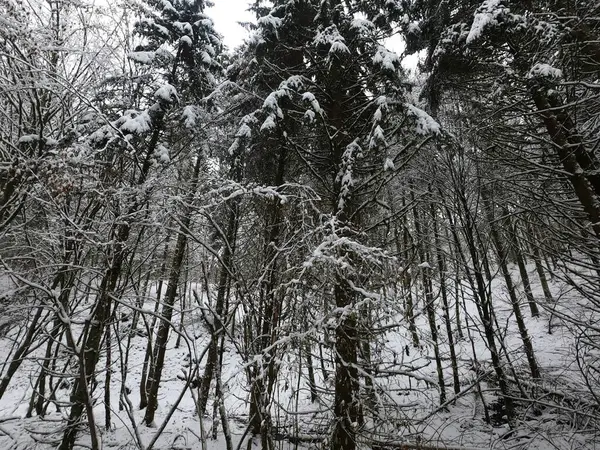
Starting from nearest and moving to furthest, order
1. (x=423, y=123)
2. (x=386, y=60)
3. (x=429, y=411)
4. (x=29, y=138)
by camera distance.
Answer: (x=29, y=138) → (x=423, y=123) → (x=386, y=60) → (x=429, y=411)

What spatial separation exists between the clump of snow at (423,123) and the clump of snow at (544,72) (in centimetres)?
145

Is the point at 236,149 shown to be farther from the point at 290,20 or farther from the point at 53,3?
the point at 53,3

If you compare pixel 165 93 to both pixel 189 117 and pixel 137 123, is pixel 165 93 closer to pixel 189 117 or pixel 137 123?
pixel 189 117

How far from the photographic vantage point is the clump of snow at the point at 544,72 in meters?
4.73

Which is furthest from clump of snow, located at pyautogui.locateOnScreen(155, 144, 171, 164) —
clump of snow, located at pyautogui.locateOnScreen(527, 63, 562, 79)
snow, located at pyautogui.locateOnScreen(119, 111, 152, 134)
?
clump of snow, located at pyautogui.locateOnScreen(527, 63, 562, 79)

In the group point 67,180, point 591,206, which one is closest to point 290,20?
point 67,180

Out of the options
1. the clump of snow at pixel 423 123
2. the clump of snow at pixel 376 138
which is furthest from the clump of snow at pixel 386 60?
the clump of snow at pixel 376 138

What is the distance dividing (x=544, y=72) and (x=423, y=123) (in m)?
1.77

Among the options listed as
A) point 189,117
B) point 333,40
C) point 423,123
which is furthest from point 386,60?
point 189,117

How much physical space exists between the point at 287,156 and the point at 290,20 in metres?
3.29

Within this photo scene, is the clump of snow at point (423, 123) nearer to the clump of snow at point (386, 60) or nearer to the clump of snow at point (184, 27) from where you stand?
the clump of snow at point (386, 60)

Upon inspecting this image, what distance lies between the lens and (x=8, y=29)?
4.21 m

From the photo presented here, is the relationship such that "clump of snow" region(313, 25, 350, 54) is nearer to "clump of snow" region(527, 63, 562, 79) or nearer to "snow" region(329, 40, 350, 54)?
"snow" region(329, 40, 350, 54)

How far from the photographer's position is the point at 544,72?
15.7ft
